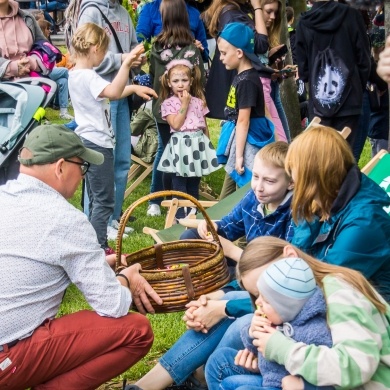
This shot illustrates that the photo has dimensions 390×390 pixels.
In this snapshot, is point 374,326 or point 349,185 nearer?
point 374,326

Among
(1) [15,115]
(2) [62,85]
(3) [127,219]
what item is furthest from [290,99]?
(2) [62,85]

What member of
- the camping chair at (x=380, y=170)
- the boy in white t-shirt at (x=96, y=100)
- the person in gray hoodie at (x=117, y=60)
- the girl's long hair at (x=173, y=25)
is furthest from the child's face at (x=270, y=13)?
the camping chair at (x=380, y=170)

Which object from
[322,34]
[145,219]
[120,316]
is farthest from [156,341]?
[322,34]

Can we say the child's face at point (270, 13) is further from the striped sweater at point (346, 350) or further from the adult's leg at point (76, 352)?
the striped sweater at point (346, 350)

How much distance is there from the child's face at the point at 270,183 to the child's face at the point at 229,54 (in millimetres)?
1857

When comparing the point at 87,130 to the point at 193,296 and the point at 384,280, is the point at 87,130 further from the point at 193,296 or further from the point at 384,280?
the point at 384,280

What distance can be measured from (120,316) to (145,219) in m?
3.39

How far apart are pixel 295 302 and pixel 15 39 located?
13.5 ft

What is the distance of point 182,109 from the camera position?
6.38 metres

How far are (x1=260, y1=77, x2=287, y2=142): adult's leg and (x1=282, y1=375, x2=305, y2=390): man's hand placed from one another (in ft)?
11.7

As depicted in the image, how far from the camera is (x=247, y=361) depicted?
3041 mm

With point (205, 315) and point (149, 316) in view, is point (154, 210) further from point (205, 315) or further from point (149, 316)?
point (205, 315)

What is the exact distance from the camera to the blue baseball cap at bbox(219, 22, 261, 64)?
5.51 meters

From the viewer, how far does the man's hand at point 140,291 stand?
11.9 ft
